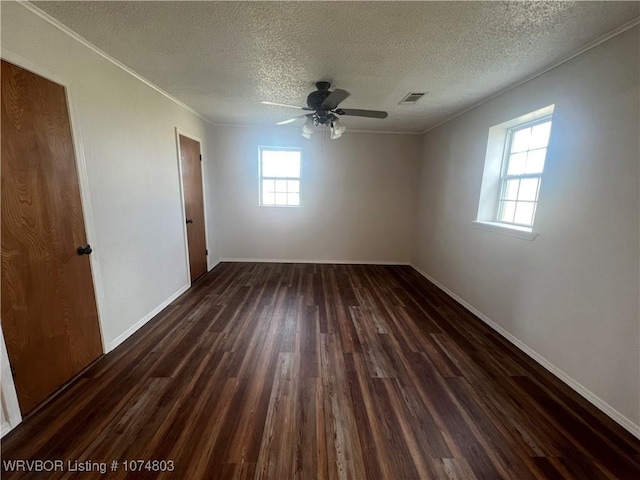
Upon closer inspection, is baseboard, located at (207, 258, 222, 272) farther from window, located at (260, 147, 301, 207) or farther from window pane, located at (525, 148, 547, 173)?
window pane, located at (525, 148, 547, 173)

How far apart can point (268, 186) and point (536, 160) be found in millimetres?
3905

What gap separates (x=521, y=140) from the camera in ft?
8.81

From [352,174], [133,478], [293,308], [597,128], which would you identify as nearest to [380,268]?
[352,174]

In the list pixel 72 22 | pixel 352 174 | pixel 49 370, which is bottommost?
pixel 49 370

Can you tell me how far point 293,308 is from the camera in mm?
3145

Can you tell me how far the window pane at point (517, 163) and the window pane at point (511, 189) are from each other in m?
A: 0.10

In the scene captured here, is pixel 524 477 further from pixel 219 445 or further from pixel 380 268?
pixel 380 268

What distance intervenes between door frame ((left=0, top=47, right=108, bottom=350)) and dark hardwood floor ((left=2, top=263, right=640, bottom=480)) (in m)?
0.54

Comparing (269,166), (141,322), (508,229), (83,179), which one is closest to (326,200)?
(269,166)

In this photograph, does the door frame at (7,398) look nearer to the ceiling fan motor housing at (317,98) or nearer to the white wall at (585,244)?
the ceiling fan motor housing at (317,98)

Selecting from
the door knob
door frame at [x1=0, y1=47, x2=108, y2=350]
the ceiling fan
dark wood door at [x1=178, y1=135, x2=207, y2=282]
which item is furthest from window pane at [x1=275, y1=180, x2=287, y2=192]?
the door knob

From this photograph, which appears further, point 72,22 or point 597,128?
point 597,128

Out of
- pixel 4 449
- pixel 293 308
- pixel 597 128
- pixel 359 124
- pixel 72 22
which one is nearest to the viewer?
pixel 4 449

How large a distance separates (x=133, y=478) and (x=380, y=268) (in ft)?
14.0
